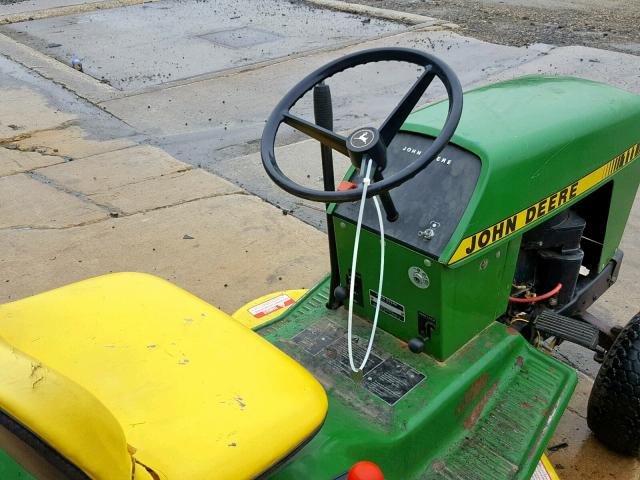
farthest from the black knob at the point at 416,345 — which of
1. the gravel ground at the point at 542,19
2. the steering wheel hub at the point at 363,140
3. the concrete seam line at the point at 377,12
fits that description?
the concrete seam line at the point at 377,12

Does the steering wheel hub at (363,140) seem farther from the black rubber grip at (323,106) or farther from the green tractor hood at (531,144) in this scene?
the green tractor hood at (531,144)

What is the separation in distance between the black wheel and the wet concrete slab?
5552 millimetres

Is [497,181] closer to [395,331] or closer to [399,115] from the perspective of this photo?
[399,115]

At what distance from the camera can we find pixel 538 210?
2.04m

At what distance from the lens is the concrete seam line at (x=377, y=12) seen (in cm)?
859

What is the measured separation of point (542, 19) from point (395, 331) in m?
7.82

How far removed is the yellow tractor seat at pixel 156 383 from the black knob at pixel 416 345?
1.85ft

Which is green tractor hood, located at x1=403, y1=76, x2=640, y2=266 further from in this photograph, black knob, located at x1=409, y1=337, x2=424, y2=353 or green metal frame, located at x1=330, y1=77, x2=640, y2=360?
black knob, located at x1=409, y1=337, x2=424, y2=353

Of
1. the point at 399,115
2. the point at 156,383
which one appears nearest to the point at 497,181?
the point at 399,115

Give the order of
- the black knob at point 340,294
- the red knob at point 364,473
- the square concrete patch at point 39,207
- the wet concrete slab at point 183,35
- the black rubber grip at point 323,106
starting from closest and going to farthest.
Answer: the red knob at point 364,473, the black rubber grip at point 323,106, the black knob at point 340,294, the square concrete patch at point 39,207, the wet concrete slab at point 183,35

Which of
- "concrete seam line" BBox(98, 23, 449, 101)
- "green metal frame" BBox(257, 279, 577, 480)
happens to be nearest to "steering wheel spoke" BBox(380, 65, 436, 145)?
"green metal frame" BBox(257, 279, 577, 480)

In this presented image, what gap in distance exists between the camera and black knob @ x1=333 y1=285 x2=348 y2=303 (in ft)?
7.18

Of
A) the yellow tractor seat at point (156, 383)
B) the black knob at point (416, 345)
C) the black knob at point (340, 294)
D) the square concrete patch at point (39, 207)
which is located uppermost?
the yellow tractor seat at point (156, 383)

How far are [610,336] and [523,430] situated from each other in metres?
0.67
